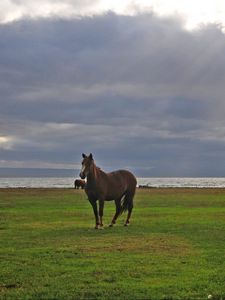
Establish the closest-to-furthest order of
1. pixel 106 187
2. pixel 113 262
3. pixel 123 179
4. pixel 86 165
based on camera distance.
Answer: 1. pixel 113 262
2. pixel 86 165
3. pixel 106 187
4. pixel 123 179

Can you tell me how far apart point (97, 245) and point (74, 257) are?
6.84 feet

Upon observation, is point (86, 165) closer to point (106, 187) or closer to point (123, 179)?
point (106, 187)

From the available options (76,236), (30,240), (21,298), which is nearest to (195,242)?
(76,236)

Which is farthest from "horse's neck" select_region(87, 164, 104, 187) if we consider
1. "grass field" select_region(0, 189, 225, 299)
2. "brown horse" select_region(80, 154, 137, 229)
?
"grass field" select_region(0, 189, 225, 299)

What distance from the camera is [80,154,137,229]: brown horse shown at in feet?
63.2

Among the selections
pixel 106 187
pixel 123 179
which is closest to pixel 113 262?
pixel 106 187

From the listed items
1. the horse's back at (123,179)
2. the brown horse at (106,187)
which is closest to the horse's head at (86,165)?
the brown horse at (106,187)

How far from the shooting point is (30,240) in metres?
16.0

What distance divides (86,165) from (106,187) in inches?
64.9

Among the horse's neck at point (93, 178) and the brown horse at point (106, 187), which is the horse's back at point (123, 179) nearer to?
the brown horse at point (106, 187)

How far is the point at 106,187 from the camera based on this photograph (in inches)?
788

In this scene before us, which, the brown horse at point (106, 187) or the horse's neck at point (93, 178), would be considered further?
the horse's neck at point (93, 178)

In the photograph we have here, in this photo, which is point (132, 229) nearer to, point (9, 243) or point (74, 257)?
point (9, 243)

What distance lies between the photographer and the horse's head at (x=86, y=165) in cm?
1862
